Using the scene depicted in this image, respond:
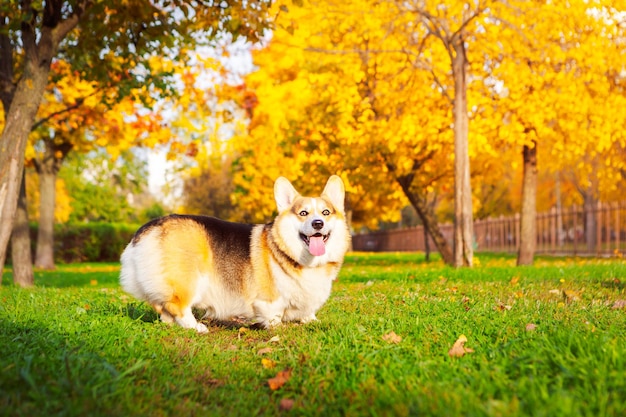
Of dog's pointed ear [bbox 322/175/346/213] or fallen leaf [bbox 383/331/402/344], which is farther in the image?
dog's pointed ear [bbox 322/175/346/213]

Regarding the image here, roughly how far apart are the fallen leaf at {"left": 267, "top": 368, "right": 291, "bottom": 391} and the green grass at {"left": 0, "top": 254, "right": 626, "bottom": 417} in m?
0.04

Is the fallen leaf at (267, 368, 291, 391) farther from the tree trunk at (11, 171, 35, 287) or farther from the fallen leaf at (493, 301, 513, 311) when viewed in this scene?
the tree trunk at (11, 171, 35, 287)

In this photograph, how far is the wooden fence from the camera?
68.4 feet

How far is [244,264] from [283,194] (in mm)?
802

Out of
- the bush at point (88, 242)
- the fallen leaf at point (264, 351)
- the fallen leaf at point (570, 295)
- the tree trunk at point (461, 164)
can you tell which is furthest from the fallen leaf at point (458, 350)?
the bush at point (88, 242)

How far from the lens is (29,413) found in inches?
107

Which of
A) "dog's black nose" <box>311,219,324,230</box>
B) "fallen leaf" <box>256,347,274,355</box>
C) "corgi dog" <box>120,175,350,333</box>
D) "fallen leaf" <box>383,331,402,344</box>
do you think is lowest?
"fallen leaf" <box>256,347,274,355</box>

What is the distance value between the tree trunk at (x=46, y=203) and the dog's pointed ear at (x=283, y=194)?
53.9ft

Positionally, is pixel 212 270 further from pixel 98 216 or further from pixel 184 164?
pixel 98 216

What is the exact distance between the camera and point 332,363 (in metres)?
3.77

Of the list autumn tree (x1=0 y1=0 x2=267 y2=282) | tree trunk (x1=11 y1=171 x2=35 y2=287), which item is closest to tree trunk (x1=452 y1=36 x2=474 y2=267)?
autumn tree (x1=0 y1=0 x2=267 y2=282)

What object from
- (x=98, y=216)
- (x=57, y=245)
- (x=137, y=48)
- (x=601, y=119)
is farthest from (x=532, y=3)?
(x=98, y=216)

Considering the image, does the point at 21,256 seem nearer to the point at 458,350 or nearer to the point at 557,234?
the point at 458,350

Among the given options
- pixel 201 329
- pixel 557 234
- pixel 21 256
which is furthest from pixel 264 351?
pixel 557 234
